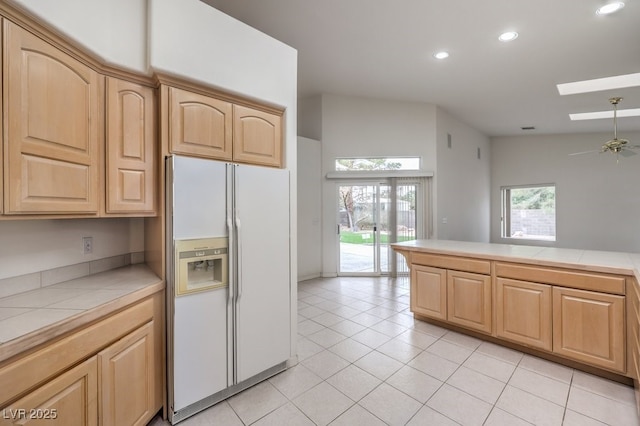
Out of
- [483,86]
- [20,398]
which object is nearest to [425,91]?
[483,86]

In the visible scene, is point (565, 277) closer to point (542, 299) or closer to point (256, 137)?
point (542, 299)

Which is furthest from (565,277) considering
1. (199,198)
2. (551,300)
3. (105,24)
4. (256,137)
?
(105,24)

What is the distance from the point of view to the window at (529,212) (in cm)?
743

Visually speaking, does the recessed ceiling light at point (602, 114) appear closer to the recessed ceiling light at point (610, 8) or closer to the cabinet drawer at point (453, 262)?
the recessed ceiling light at point (610, 8)

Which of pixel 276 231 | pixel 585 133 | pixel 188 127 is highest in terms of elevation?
pixel 585 133

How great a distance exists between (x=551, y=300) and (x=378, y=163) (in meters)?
3.76

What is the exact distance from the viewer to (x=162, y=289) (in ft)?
6.13

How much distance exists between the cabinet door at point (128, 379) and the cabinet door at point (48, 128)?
2.70ft

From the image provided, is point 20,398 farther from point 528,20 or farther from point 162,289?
point 528,20

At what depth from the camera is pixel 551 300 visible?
96.7 inches

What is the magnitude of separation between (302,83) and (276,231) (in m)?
3.57

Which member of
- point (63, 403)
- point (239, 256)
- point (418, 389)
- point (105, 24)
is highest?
point (105, 24)

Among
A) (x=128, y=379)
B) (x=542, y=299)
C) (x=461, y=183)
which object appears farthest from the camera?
(x=461, y=183)

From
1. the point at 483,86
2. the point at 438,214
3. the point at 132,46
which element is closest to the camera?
the point at 132,46
